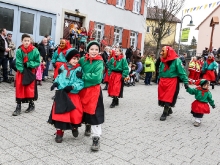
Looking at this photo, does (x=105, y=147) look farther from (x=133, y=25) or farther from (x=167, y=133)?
(x=133, y=25)

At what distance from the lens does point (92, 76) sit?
4254 mm

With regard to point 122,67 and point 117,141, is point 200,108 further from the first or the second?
point 117,141

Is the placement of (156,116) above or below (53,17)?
below

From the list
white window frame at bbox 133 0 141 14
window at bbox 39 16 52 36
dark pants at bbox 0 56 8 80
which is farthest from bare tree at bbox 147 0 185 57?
dark pants at bbox 0 56 8 80

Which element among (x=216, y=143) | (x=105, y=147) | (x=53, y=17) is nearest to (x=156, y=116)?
(x=216, y=143)

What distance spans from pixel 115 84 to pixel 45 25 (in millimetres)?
7935

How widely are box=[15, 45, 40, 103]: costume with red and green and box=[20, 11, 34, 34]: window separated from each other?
800 cm

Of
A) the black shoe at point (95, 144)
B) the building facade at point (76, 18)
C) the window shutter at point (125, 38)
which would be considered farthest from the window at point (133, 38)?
the black shoe at point (95, 144)

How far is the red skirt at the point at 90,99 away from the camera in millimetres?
4336

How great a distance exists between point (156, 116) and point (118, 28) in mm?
13039

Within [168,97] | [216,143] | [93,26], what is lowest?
[216,143]

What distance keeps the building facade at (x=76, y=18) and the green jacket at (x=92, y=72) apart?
964 cm

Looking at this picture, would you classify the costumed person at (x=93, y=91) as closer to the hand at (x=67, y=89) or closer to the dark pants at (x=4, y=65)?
the hand at (x=67, y=89)

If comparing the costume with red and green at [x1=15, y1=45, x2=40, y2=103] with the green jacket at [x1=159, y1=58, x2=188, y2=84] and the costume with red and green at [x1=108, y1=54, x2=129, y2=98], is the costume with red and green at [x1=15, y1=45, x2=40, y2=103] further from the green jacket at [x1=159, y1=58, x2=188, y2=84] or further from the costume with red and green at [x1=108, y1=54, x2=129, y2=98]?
the green jacket at [x1=159, y1=58, x2=188, y2=84]
